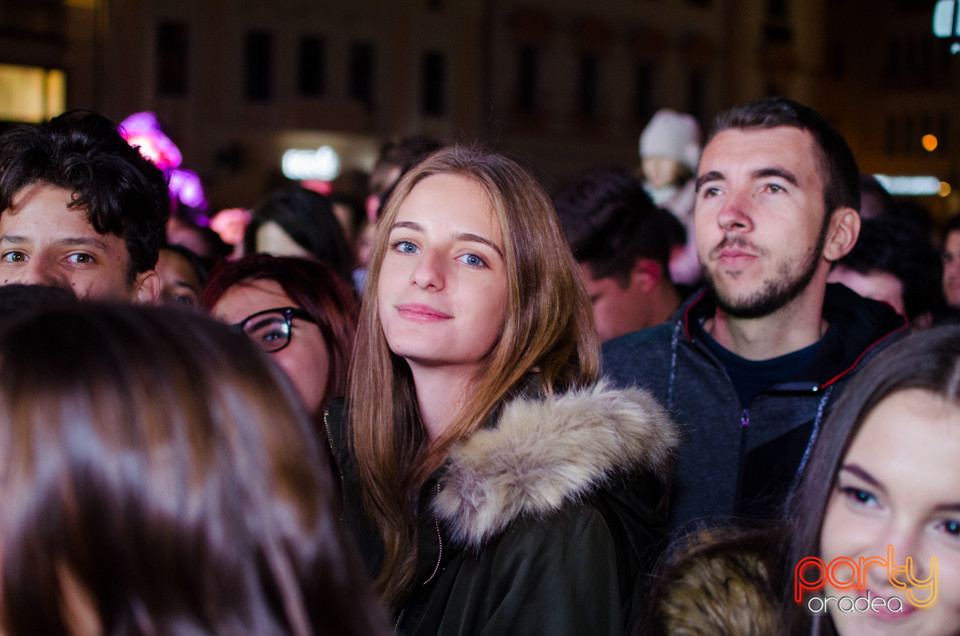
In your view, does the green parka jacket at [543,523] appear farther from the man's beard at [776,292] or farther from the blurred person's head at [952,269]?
the blurred person's head at [952,269]

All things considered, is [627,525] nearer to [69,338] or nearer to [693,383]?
[693,383]

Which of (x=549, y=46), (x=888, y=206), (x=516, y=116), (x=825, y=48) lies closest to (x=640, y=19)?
(x=549, y=46)

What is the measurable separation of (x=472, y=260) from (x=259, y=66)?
68.1 feet

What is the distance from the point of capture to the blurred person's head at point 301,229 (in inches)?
182

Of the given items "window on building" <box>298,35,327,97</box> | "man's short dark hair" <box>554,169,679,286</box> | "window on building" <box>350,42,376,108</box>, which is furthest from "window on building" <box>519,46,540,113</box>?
"man's short dark hair" <box>554,169,679,286</box>

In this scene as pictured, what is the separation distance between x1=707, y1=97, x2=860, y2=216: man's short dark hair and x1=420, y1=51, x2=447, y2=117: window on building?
20731 mm

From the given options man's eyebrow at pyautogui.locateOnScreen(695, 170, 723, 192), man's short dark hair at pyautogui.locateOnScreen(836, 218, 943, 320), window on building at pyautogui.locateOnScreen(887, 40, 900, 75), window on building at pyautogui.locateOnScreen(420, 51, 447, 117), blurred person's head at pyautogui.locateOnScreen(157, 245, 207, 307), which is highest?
window on building at pyautogui.locateOnScreen(887, 40, 900, 75)

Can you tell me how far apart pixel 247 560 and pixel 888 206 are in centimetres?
416

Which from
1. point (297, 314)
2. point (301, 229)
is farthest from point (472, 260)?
point (301, 229)

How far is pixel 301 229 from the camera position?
4641 mm

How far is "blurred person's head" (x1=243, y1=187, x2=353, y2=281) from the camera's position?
4629 mm

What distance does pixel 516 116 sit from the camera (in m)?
24.8

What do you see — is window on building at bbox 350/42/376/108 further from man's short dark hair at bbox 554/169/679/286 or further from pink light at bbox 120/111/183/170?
man's short dark hair at bbox 554/169/679/286

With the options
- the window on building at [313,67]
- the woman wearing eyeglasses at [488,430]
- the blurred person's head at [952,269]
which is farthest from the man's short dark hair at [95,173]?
the window on building at [313,67]
